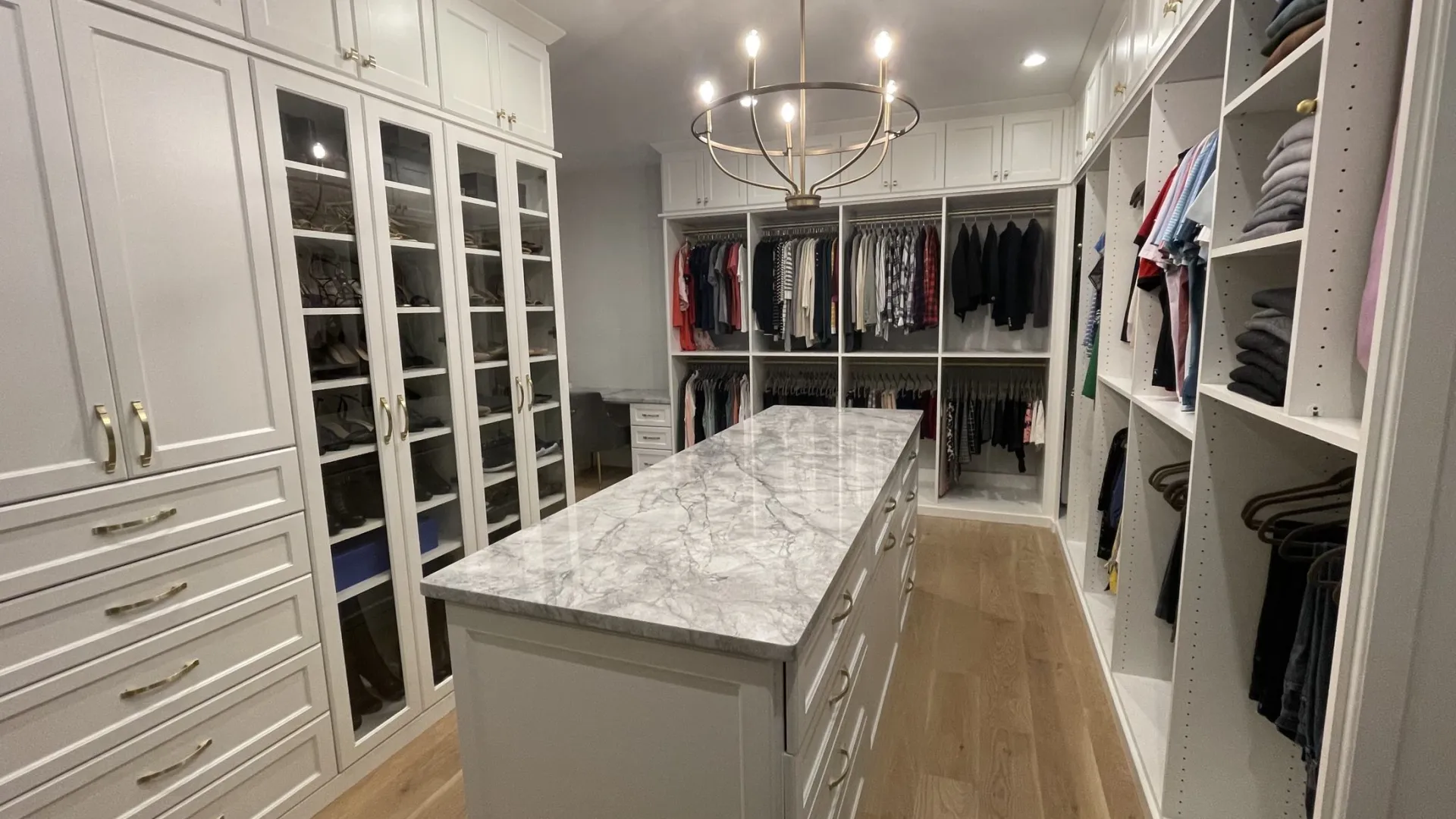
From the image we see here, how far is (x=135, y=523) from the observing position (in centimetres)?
140

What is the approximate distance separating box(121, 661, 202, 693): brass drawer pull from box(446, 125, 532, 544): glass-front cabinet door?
0.94 meters

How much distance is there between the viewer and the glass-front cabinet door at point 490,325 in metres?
2.22

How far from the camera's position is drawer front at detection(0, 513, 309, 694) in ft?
4.09

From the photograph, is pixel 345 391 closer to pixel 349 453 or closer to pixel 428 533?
pixel 349 453

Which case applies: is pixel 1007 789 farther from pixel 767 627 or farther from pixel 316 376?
pixel 316 376

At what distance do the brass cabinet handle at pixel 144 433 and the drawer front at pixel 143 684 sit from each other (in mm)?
410

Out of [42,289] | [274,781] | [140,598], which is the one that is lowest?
[274,781]

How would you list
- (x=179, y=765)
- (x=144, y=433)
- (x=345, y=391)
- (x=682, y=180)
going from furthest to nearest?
(x=682, y=180) < (x=345, y=391) < (x=179, y=765) < (x=144, y=433)

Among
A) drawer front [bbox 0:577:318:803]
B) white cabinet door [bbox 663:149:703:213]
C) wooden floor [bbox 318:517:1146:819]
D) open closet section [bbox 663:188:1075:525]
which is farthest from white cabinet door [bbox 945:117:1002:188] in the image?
drawer front [bbox 0:577:318:803]

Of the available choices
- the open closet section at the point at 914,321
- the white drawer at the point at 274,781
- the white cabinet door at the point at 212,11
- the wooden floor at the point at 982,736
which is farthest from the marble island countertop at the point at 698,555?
the open closet section at the point at 914,321

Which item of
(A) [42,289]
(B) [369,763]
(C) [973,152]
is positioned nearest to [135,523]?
(A) [42,289]

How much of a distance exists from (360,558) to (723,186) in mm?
3235

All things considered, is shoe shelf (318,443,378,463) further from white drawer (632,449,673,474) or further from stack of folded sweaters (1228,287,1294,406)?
white drawer (632,449,673,474)

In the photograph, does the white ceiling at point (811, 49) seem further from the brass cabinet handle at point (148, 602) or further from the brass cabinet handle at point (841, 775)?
the brass cabinet handle at point (841, 775)
